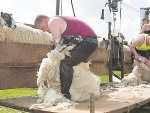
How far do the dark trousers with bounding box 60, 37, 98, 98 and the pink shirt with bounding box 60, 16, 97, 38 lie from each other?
14 cm

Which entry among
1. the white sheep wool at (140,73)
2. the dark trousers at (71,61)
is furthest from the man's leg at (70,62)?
the white sheep wool at (140,73)

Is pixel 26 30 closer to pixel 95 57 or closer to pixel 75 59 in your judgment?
pixel 75 59

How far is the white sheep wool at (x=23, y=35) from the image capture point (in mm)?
3871

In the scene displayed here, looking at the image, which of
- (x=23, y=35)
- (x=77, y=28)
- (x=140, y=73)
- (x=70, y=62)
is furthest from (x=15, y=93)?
(x=77, y=28)

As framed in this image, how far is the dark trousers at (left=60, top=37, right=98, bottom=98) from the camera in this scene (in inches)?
122

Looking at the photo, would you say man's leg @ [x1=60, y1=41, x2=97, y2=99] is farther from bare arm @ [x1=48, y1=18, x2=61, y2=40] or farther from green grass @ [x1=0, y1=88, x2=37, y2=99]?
green grass @ [x1=0, y1=88, x2=37, y2=99]

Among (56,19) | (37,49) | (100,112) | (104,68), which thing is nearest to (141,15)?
(104,68)

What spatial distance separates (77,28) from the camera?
3.27 m

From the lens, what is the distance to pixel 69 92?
3119mm

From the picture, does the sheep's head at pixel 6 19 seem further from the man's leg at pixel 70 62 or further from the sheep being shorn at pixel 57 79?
A: the man's leg at pixel 70 62

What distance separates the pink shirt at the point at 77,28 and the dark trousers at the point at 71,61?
0.45ft

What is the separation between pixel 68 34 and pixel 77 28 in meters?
0.16

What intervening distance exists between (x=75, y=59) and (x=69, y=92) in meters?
0.46

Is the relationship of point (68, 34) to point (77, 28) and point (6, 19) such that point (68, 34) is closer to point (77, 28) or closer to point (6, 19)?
point (77, 28)
